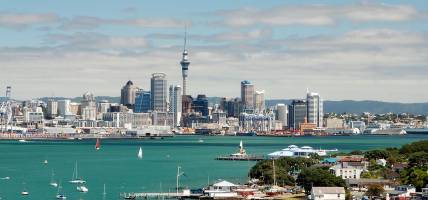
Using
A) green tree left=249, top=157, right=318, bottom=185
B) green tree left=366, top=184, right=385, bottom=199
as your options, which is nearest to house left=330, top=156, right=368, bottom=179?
green tree left=249, top=157, right=318, bottom=185

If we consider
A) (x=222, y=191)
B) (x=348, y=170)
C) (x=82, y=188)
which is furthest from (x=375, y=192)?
(x=82, y=188)

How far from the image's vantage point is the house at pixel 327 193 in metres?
39.0

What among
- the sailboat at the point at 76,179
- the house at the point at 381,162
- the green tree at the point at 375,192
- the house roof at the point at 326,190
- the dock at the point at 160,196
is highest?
the house at the point at 381,162

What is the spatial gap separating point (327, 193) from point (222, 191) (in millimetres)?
6706

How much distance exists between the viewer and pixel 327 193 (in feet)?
128

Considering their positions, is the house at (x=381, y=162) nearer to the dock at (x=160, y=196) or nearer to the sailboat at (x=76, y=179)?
the dock at (x=160, y=196)

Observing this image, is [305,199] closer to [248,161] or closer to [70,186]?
[70,186]

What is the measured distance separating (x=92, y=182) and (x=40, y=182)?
2.96 m

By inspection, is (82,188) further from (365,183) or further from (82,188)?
(365,183)

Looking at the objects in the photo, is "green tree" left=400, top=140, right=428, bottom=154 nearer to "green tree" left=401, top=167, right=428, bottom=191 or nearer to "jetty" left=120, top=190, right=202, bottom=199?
"green tree" left=401, top=167, right=428, bottom=191

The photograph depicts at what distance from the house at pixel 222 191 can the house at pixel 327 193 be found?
5.13m

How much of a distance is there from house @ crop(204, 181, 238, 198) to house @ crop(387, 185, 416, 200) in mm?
7255

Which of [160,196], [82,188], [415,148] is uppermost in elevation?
[415,148]

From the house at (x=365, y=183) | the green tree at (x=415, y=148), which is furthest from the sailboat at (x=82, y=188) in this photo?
the green tree at (x=415, y=148)
